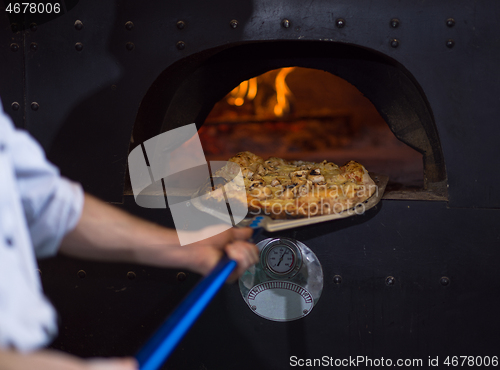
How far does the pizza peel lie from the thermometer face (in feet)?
0.44

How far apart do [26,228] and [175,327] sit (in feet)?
0.66

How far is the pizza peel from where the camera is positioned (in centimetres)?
78

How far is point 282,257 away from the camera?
3.09 feet

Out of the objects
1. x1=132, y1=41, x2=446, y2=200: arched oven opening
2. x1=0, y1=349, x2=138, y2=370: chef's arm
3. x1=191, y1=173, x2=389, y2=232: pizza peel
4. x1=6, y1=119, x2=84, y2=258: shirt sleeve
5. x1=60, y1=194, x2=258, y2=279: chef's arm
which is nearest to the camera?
x1=0, y1=349, x2=138, y2=370: chef's arm

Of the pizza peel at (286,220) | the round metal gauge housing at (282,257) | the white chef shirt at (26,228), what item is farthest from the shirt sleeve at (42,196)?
the round metal gauge housing at (282,257)

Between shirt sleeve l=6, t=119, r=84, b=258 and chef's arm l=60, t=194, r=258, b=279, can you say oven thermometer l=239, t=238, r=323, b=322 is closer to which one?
chef's arm l=60, t=194, r=258, b=279

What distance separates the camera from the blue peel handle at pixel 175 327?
0.38 m

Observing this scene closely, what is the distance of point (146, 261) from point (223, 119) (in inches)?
63.4

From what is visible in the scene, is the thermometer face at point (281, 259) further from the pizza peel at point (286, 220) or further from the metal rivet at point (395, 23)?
the metal rivet at point (395, 23)

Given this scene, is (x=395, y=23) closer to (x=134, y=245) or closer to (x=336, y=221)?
(x=336, y=221)

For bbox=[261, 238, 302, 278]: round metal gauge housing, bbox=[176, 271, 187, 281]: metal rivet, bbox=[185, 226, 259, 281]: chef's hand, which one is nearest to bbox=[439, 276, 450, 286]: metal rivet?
bbox=[261, 238, 302, 278]: round metal gauge housing

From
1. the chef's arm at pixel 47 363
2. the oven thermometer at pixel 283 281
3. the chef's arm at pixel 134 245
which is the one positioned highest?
the chef's arm at pixel 47 363

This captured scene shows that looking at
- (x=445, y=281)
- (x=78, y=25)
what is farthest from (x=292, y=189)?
(x=78, y=25)

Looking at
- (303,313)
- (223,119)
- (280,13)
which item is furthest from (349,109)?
(303,313)
